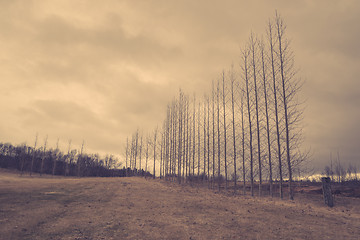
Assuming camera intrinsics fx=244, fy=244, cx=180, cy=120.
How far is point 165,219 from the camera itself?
14.4 metres

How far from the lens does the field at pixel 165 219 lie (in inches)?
471

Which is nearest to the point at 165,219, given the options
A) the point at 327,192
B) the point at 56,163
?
the point at 327,192

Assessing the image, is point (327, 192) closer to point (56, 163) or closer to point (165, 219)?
point (165, 219)

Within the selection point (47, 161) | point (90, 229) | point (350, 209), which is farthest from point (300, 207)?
point (47, 161)

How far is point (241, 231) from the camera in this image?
12414 millimetres

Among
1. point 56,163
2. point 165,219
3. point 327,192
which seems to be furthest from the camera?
point 56,163

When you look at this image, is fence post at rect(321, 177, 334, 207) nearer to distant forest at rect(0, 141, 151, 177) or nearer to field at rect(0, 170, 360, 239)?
field at rect(0, 170, 360, 239)

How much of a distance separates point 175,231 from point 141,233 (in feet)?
5.57

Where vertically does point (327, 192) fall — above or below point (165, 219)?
above

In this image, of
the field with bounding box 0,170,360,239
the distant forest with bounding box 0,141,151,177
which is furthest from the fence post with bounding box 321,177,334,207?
the distant forest with bounding box 0,141,151,177

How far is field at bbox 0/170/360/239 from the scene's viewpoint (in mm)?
11969

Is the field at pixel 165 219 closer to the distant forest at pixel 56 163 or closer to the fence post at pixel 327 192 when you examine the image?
the fence post at pixel 327 192

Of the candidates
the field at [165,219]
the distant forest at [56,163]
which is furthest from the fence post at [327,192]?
the distant forest at [56,163]

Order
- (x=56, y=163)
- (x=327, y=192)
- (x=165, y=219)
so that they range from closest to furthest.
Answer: (x=165, y=219), (x=327, y=192), (x=56, y=163)
